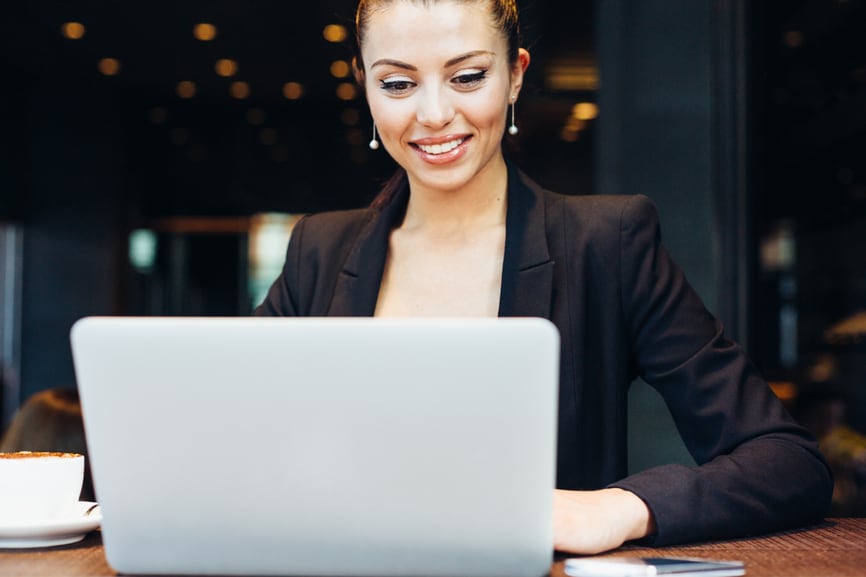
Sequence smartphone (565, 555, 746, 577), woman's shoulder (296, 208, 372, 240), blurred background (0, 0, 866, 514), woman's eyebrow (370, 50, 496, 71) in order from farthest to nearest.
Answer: blurred background (0, 0, 866, 514) < woman's shoulder (296, 208, 372, 240) < woman's eyebrow (370, 50, 496, 71) < smartphone (565, 555, 746, 577)

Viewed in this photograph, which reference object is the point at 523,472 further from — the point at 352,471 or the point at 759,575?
the point at 759,575

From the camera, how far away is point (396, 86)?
147 centimetres

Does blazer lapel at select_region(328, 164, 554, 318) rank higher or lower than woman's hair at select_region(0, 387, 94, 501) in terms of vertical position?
higher

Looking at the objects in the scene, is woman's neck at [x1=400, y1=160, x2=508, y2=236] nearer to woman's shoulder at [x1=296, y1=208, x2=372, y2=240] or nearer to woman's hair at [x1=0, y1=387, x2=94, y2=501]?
woman's shoulder at [x1=296, y1=208, x2=372, y2=240]

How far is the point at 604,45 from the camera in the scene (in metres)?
→ 3.33

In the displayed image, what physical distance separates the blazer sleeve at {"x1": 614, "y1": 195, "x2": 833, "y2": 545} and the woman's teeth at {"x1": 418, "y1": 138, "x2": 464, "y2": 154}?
26 centimetres

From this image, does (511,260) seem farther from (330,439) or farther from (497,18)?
(330,439)

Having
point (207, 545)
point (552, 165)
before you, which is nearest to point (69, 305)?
point (552, 165)

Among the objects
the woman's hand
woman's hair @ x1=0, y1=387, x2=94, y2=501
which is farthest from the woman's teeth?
woman's hair @ x1=0, y1=387, x2=94, y2=501

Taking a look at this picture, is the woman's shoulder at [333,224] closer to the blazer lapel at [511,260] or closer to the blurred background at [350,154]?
the blazer lapel at [511,260]

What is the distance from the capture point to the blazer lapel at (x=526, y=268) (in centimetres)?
146

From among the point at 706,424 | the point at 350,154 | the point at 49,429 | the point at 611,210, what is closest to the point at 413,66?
the point at 611,210

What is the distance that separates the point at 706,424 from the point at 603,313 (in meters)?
0.24

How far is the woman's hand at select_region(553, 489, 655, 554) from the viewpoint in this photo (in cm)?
96
